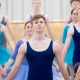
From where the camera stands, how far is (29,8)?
8609mm

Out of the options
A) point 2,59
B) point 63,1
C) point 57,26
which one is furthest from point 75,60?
point 63,1

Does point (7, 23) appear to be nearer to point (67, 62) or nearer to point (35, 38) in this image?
point (67, 62)

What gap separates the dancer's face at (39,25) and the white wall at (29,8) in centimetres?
495

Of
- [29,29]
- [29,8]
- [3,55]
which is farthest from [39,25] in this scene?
[29,8]

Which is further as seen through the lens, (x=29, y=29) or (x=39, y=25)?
(x=29, y=29)

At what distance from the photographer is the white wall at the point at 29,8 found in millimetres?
8461

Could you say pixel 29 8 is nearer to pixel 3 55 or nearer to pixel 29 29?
pixel 3 55

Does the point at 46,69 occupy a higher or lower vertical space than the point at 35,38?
lower

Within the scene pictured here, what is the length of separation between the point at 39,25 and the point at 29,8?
5.26m

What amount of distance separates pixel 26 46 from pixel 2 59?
143 centimetres

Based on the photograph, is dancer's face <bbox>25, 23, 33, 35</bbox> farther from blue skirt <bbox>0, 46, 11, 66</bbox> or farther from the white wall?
the white wall

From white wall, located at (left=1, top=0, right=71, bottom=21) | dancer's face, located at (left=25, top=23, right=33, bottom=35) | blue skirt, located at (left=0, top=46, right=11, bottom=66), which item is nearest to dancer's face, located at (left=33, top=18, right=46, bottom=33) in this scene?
dancer's face, located at (left=25, top=23, right=33, bottom=35)

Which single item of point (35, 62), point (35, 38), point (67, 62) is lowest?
point (67, 62)

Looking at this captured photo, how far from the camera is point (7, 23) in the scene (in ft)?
18.0
